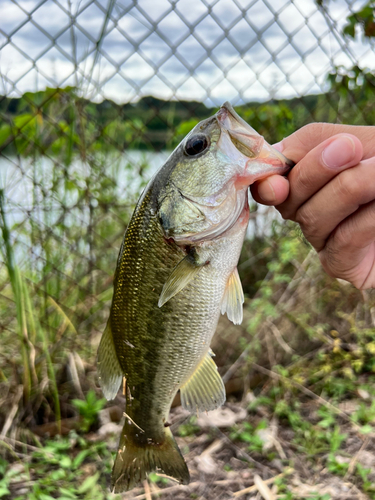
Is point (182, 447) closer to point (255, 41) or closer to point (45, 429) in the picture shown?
point (45, 429)

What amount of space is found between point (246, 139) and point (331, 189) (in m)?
0.30

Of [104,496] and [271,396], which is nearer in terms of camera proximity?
[104,496]

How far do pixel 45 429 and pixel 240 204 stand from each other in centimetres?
215

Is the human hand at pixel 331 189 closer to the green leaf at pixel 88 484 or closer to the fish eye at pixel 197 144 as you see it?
the fish eye at pixel 197 144

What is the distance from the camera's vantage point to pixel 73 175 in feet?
8.23

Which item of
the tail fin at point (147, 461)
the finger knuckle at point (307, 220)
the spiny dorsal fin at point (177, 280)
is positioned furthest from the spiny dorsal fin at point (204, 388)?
the finger knuckle at point (307, 220)

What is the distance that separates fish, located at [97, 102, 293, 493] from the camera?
1218 millimetres

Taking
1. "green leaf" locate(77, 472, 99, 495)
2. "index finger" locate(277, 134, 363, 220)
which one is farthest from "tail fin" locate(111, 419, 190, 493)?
"index finger" locate(277, 134, 363, 220)

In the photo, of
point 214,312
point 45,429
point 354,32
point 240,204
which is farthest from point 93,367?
point 354,32

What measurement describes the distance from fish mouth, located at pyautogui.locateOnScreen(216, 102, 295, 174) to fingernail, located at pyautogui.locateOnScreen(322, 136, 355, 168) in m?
0.13

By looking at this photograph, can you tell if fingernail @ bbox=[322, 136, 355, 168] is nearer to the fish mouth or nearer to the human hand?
the human hand

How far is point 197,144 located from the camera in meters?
1.23

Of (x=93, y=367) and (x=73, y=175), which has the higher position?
(x=73, y=175)

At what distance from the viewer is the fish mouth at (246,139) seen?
114 cm
